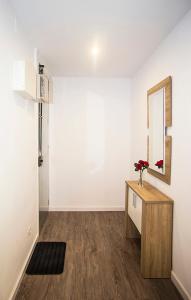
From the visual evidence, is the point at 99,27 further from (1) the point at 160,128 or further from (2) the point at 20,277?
(2) the point at 20,277

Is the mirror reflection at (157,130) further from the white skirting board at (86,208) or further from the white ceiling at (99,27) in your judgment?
the white skirting board at (86,208)

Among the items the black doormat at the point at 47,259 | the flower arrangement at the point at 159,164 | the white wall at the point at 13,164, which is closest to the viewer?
the white wall at the point at 13,164

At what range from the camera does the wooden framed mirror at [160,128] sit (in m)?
2.47

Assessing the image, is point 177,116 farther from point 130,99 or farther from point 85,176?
point 85,176

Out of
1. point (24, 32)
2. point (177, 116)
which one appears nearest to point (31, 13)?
point (24, 32)

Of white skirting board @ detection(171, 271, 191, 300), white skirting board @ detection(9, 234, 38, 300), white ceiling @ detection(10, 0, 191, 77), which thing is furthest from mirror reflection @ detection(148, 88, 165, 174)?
white skirting board @ detection(9, 234, 38, 300)

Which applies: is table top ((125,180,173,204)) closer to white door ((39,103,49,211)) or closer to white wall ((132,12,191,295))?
white wall ((132,12,191,295))

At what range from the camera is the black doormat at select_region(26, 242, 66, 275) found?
2.47 meters

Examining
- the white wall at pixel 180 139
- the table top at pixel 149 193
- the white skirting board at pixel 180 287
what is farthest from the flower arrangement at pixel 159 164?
the white skirting board at pixel 180 287

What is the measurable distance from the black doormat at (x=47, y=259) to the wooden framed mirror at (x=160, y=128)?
153 centimetres

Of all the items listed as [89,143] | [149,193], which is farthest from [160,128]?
[89,143]

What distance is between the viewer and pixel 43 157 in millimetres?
3803

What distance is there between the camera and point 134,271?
2502 mm

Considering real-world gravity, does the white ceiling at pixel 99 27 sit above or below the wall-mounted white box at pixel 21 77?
above
